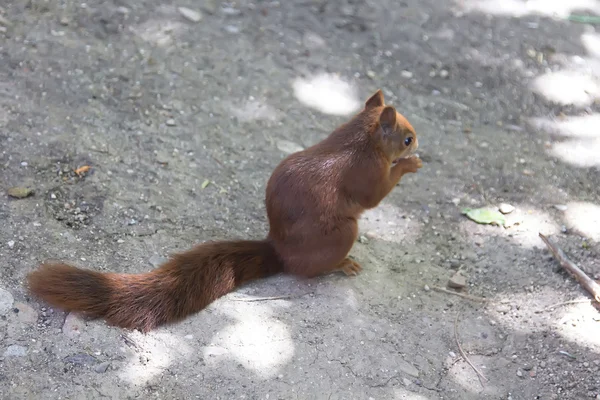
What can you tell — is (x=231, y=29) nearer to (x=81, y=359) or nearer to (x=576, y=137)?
(x=576, y=137)

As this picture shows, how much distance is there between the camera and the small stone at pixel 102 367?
227cm

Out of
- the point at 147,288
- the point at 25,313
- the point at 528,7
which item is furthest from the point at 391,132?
the point at 528,7

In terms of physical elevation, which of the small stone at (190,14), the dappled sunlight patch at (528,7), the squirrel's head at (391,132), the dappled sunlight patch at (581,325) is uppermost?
the squirrel's head at (391,132)

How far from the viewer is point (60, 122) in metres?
3.54

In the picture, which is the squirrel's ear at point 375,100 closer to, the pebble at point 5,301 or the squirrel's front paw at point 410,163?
the squirrel's front paw at point 410,163

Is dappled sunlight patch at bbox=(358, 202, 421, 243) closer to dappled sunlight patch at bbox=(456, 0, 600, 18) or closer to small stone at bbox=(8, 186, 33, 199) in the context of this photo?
small stone at bbox=(8, 186, 33, 199)

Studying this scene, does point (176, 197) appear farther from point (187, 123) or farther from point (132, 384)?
point (132, 384)

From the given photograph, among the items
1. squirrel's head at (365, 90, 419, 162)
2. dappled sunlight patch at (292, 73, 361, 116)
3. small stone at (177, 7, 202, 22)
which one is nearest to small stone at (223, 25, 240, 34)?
small stone at (177, 7, 202, 22)

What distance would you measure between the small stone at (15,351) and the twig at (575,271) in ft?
7.34

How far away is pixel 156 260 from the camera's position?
2.90 metres

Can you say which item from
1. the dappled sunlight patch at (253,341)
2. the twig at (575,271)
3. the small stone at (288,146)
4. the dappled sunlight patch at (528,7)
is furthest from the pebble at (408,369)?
the dappled sunlight patch at (528,7)

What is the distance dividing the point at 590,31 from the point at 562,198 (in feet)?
6.33

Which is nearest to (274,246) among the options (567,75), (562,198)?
(562,198)

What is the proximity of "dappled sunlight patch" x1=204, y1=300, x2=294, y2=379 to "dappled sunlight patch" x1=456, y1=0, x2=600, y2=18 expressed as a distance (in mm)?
3269
